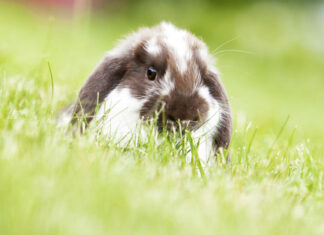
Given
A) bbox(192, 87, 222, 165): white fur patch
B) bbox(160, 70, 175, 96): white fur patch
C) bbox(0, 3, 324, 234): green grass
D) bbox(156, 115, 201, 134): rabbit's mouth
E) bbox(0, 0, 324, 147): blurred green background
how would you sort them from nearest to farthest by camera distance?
bbox(0, 3, 324, 234): green grass
bbox(156, 115, 201, 134): rabbit's mouth
bbox(160, 70, 175, 96): white fur patch
bbox(192, 87, 222, 165): white fur patch
bbox(0, 0, 324, 147): blurred green background

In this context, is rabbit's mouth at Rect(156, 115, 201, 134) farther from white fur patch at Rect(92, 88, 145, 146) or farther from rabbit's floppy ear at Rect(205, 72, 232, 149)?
rabbit's floppy ear at Rect(205, 72, 232, 149)

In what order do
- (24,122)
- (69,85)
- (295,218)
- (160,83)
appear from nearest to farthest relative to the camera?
(295,218) → (24,122) → (160,83) → (69,85)

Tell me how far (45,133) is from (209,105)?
137 centimetres

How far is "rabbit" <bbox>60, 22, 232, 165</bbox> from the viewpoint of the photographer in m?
3.34

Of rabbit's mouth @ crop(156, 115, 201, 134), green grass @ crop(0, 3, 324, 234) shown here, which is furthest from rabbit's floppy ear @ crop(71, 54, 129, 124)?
rabbit's mouth @ crop(156, 115, 201, 134)

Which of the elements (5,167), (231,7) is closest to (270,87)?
(231,7)

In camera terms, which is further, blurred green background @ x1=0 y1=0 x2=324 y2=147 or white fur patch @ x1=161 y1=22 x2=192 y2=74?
blurred green background @ x1=0 y1=0 x2=324 y2=147

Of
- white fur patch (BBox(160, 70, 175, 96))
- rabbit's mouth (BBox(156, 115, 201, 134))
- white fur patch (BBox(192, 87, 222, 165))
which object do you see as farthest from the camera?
white fur patch (BBox(192, 87, 222, 165))

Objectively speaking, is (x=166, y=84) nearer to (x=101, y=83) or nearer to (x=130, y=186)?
(x=101, y=83)

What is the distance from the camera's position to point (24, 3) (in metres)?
18.9

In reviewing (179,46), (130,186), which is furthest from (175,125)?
(130,186)

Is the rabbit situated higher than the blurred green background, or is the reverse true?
the blurred green background

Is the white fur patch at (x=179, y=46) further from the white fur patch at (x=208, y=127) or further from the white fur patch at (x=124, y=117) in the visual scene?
the white fur patch at (x=124, y=117)

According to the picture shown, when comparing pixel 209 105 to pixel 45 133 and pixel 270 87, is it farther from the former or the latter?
pixel 270 87
